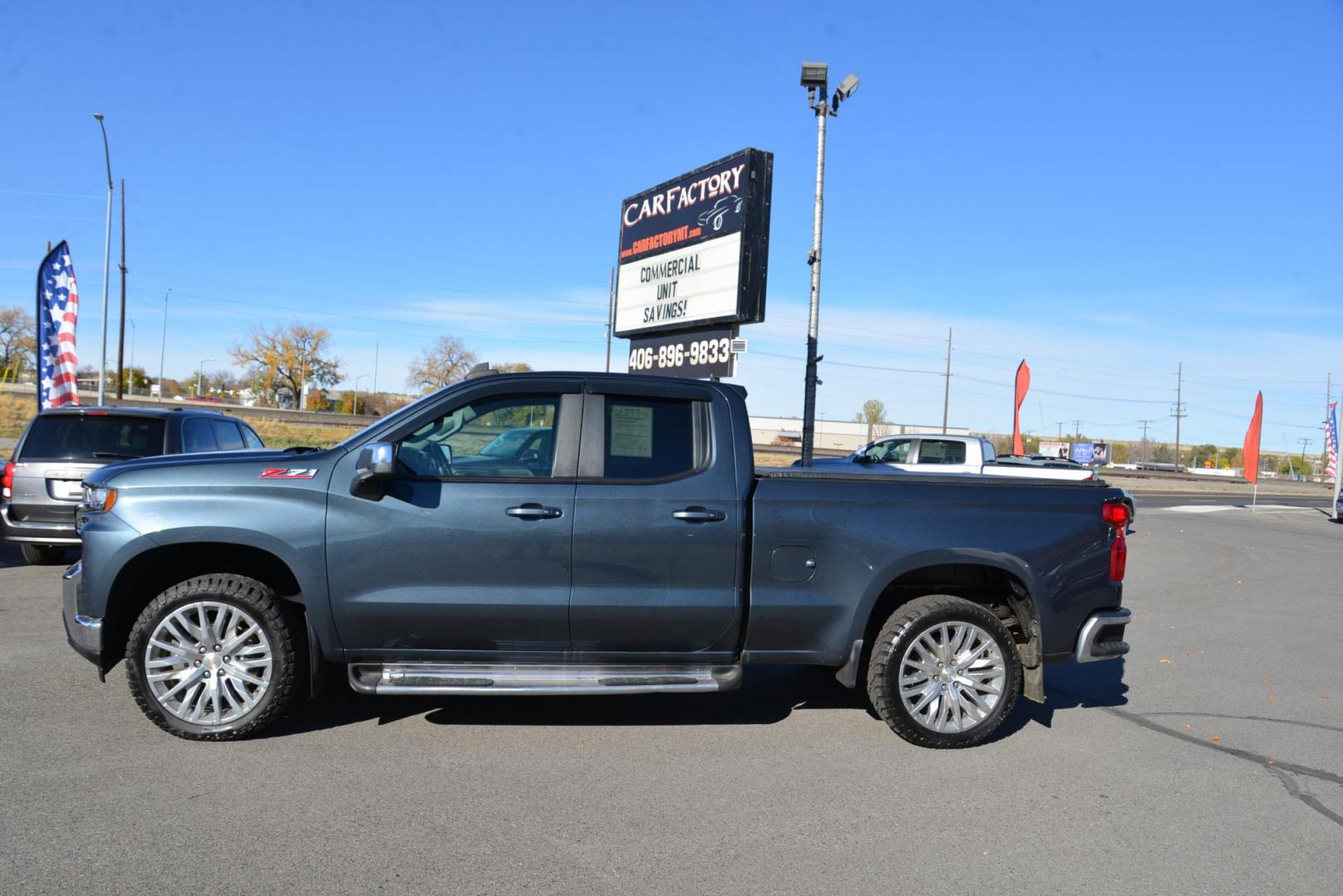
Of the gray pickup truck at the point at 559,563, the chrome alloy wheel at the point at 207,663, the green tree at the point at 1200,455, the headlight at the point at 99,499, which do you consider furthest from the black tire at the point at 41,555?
the green tree at the point at 1200,455

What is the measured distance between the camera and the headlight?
494cm

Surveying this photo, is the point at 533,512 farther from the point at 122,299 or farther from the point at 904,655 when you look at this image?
the point at 122,299

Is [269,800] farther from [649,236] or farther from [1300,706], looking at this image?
[649,236]

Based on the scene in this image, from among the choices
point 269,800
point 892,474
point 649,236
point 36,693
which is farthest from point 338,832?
point 649,236

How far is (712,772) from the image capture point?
480 centimetres

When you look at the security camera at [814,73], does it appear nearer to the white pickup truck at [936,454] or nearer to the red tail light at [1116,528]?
the white pickup truck at [936,454]

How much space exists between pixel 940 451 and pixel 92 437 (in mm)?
14207

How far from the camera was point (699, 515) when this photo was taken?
507cm

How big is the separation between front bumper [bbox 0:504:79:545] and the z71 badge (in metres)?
5.61

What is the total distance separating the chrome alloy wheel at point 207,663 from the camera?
4941 mm

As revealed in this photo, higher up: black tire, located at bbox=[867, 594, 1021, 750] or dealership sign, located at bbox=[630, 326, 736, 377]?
dealership sign, located at bbox=[630, 326, 736, 377]

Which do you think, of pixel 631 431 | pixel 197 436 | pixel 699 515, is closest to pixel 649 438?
pixel 631 431

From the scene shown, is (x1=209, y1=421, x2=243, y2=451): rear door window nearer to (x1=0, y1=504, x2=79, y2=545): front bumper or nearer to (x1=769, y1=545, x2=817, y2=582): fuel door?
(x1=0, y1=504, x2=79, y2=545): front bumper

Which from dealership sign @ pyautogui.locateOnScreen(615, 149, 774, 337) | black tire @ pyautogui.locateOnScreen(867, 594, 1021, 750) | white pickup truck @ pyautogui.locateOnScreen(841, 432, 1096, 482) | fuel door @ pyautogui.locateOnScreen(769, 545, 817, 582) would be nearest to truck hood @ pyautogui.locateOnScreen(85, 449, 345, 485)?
fuel door @ pyautogui.locateOnScreen(769, 545, 817, 582)
